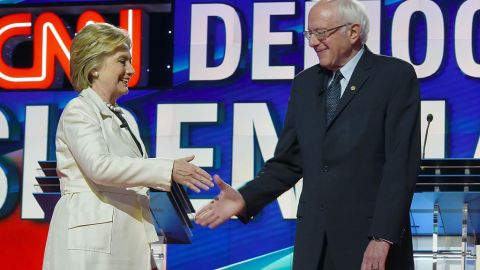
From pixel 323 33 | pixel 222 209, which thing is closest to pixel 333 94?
pixel 323 33

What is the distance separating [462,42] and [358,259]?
3.87 meters

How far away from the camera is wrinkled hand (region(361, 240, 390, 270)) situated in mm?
2695

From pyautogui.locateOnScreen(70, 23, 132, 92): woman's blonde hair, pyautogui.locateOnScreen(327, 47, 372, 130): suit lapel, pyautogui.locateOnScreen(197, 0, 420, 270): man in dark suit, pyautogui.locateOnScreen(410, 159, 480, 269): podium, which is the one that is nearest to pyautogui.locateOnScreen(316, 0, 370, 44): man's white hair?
pyautogui.locateOnScreen(197, 0, 420, 270): man in dark suit

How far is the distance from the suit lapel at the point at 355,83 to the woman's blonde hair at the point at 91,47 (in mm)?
938

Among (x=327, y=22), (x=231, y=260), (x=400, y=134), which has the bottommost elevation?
(x=231, y=260)

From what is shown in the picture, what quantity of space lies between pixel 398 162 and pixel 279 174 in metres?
0.49

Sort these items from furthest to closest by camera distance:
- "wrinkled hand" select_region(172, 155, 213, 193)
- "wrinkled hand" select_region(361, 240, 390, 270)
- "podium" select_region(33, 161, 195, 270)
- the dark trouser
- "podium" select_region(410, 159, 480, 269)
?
"podium" select_region(33, 161, 195, 270)
"podium" select_region(410, 159, 480, 269)
"wrinkled hand" select_region(172, 155, 213, 193)
the dark trouser
"wrinkled hand" select_region(361, 240, 390, 270)

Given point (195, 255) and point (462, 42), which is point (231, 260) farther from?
point (462, 42)

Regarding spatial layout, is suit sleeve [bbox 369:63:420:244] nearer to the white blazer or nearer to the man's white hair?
the man's white hair

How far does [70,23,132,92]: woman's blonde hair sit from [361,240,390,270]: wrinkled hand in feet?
4.07

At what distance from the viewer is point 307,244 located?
285cm

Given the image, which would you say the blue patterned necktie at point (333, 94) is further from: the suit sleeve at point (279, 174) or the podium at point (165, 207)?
the podium at point (165, 207)

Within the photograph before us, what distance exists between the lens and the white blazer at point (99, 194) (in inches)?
125

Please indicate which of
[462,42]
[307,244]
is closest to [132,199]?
[307,244]
